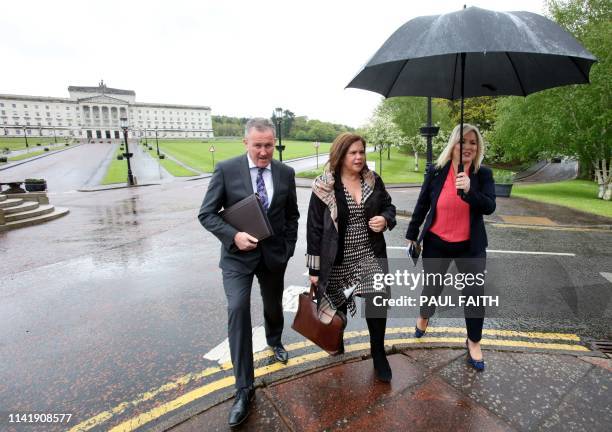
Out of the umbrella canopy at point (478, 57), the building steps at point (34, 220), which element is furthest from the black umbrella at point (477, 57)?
the building steps at point (34, 220)

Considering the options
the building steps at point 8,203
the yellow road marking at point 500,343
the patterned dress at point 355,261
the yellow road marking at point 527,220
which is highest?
the patterned dress at point 355,261

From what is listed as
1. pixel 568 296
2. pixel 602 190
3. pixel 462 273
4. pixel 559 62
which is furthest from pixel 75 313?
pixel 602 190

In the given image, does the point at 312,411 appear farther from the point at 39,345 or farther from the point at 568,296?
the point at 568,296

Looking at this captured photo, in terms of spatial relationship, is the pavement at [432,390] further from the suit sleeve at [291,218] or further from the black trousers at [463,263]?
the suit sleeve at [291,218]

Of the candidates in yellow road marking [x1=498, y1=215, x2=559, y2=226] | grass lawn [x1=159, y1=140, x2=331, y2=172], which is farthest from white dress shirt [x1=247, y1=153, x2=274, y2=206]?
grass lawn [x1=159, y1=140, x2=331, y2=172]

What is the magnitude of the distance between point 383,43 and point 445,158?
1.14m

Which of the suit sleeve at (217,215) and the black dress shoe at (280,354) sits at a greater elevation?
the suit sleeve at (217,215)

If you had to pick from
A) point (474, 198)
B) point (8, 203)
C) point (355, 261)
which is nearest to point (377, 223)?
point (355, 261)

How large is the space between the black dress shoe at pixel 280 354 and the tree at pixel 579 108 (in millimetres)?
18758

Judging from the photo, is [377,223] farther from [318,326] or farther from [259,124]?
[259,124]

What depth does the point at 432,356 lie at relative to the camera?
3.25 metres

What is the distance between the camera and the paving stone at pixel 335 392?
253cm

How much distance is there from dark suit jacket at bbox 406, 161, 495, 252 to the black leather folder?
1548 mm

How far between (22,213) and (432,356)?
13774 mm
